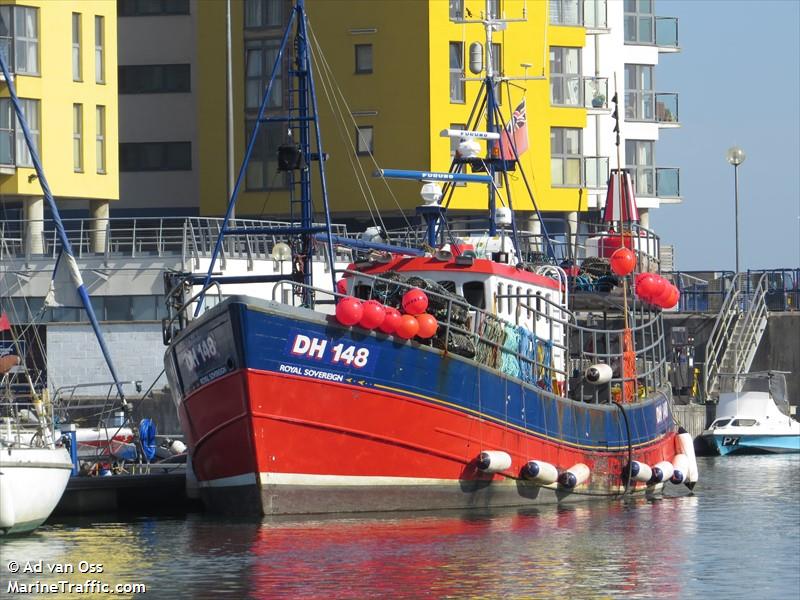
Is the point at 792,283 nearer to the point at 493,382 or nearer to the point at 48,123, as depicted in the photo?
the point at 48,123

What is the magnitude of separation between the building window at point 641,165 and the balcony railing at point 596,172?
4090 mm

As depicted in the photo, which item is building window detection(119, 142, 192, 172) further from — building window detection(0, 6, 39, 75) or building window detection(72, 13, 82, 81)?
building window detection(0, 6, 39, 75)

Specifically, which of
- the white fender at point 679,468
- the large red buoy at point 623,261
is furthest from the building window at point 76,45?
the large red buoy at point 623,261

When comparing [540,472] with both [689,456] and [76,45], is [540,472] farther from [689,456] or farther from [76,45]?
[76,45]

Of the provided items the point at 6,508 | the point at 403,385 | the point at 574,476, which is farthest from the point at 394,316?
the point at 6,508

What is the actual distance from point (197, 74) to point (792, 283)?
22.8 metres

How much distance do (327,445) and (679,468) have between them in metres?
11.5

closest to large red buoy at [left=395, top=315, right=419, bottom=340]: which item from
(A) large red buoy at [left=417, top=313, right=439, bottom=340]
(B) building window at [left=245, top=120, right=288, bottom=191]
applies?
(A) large red buoy at [left=417, top=313, right=439, bottom=340]

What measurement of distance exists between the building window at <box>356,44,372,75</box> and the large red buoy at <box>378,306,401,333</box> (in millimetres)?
36843

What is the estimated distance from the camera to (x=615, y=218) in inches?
1686

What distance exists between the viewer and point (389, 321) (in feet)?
102

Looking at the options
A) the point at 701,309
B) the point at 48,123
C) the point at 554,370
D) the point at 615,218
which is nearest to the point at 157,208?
the point at 48,123

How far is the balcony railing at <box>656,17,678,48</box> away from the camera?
8219 centimetres

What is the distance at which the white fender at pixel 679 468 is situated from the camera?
1566 inches
